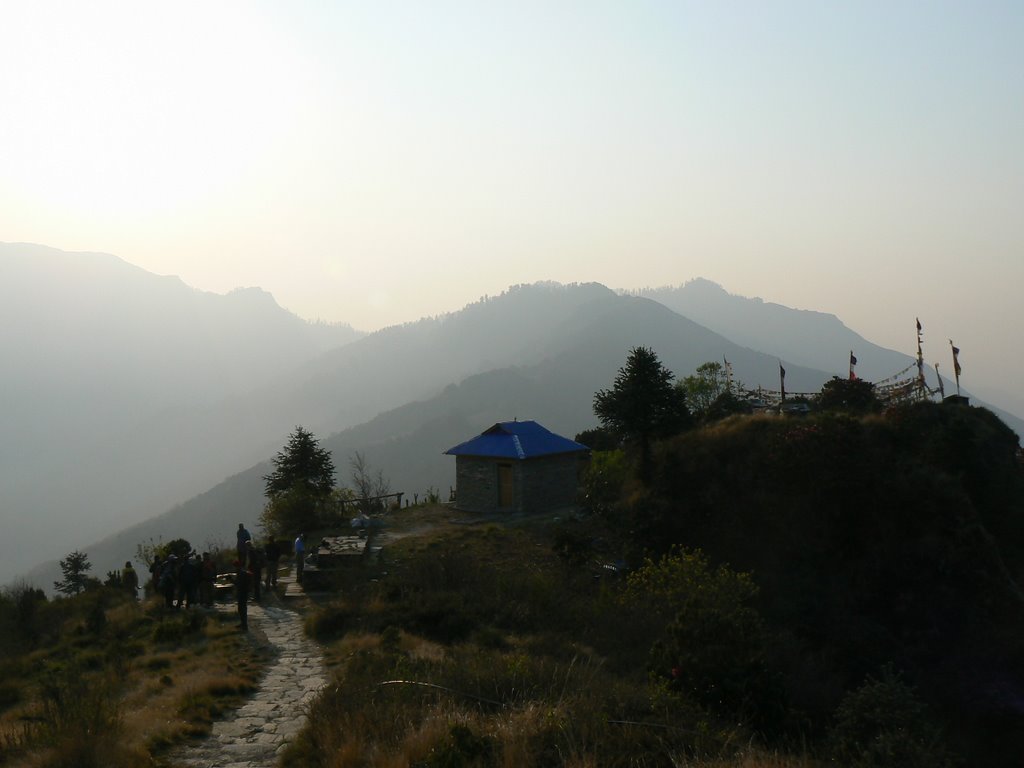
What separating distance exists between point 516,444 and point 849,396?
56.3 ft

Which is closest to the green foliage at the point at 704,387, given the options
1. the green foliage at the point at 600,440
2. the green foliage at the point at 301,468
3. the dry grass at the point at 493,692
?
the green foliage at the point at 600,440

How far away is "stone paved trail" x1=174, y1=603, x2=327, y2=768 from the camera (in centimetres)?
896

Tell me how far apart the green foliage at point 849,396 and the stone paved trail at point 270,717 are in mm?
29336

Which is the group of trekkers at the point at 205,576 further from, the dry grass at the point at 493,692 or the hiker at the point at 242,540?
the dry grass at the point at 493,692

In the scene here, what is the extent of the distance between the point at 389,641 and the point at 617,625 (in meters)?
4.33

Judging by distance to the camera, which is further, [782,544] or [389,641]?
[782,544]

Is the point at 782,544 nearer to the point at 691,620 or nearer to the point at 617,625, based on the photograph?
the point at 617,625

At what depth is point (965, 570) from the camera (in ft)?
82.1

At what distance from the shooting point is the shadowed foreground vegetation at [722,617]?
24.6 feet

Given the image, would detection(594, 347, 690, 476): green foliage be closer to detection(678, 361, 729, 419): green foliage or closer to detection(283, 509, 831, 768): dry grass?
detection(283, 509, 831, 768): dry grass

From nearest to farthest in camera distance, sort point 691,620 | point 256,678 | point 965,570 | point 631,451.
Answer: point 691,620 < point 256,678 < point 965,570 < point 631,451

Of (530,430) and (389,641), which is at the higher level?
(530,430)

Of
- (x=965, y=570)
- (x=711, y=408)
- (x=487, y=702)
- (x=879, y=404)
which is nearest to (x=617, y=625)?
(x=487, y=702)

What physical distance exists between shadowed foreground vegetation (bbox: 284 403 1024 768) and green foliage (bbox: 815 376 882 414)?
14.3 feet
